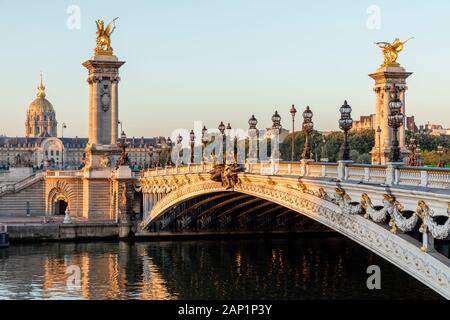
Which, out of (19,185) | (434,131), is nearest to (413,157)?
(19,185)

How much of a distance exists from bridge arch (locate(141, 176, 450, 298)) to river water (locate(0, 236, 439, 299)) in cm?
458

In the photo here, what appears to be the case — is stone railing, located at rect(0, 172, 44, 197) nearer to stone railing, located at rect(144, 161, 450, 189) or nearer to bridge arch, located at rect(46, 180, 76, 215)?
bridge arch, located at rect(46, 180, 76, 215)

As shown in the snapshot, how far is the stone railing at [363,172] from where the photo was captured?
24.0m

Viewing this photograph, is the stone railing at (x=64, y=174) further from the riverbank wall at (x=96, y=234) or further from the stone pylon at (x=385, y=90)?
the stone pylon at (x=385, y=90)

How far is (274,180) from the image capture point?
3875cm

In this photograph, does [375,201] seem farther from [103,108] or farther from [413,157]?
[103,108]

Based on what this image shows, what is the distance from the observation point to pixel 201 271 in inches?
1962

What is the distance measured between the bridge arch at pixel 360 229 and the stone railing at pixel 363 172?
55 cm

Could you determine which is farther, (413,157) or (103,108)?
(103,108)

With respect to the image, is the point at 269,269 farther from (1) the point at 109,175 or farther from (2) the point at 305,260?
(1) the point at 109,175

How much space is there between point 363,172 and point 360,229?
177 centimetres
